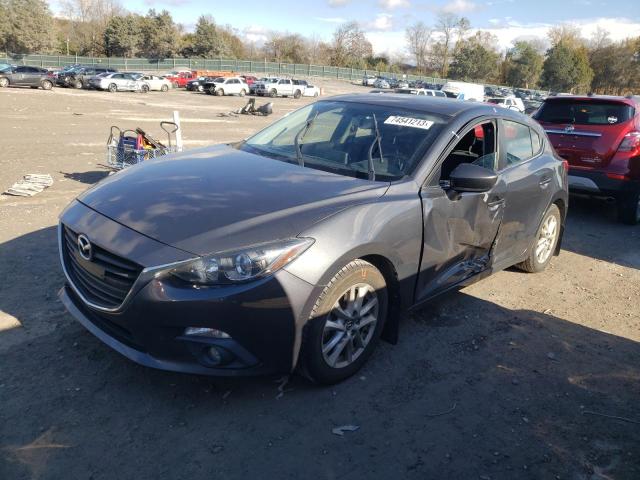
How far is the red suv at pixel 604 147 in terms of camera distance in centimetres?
739

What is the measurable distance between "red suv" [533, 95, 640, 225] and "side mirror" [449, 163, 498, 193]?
4629 mm

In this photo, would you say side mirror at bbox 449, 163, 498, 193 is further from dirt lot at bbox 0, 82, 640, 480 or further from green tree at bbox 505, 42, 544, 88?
green tree at bbox 505, 42, 544, 88

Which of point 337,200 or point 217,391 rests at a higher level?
point 337,200

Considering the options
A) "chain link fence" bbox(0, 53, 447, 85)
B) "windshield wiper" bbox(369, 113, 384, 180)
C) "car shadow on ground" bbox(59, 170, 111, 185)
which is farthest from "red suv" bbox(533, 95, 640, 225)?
"chain link fence" bbox(0, 53, 447, 85)

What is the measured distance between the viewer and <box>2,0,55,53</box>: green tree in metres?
59.5

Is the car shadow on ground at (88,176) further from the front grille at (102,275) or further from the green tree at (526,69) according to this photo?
the green tree at (526,69)

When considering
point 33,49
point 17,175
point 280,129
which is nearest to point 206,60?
point 33,49

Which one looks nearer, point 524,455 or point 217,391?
point 524,455

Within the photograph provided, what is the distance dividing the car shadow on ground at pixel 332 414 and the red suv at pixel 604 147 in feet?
13.5

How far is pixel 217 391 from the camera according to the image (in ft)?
10.6

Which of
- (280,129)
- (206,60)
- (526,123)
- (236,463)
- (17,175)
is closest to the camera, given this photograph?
(236,463)

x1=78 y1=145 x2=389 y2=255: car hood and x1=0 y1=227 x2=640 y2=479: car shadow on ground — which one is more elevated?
x1=78 y1=145 x2=389 y2=255: car hood

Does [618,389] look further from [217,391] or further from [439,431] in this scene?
[217,391]

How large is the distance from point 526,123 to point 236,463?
4120 mm
